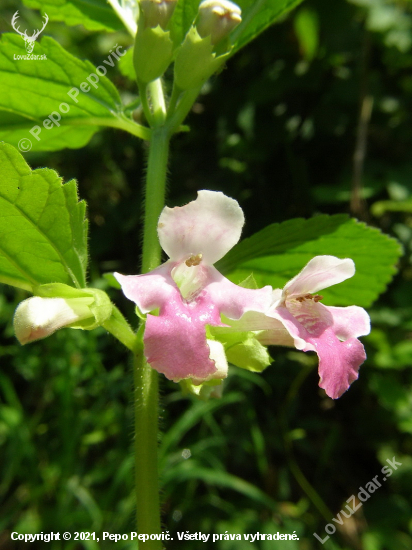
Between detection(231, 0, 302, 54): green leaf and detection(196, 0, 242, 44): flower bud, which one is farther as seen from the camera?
detection(231, 0, 302, 54): green leaf

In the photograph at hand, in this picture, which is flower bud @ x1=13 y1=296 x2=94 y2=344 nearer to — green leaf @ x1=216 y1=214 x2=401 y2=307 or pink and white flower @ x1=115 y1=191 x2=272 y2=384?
pink and white flower @ x1=115 y1=191 x2=272 y2=384

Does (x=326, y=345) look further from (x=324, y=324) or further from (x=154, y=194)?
(x=154, y=194)

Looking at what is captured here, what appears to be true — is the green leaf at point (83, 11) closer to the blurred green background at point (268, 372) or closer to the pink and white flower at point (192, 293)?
the pink and white flower at point (192, 293)

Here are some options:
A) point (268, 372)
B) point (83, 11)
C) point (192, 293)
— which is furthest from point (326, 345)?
point (268, 372)

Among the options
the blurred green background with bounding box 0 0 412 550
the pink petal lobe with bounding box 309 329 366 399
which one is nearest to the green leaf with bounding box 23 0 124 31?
the pink petal lobe with bounding box 309 329 366 399

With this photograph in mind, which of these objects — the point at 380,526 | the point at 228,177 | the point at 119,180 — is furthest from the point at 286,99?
the point at 380,526
